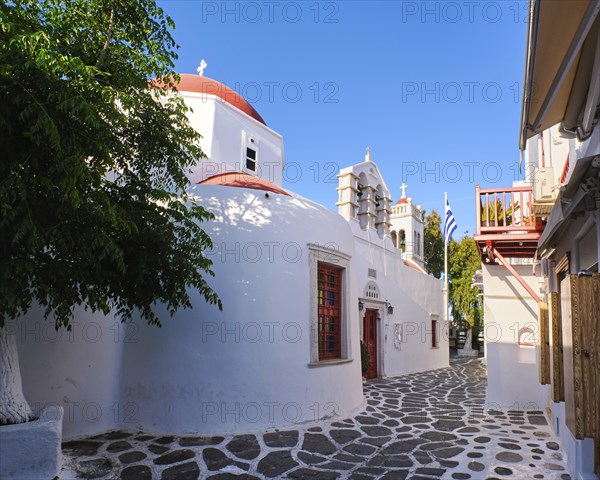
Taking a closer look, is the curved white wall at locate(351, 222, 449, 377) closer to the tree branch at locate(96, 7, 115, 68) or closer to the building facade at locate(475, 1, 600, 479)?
the building facade at locate(475, 1, 600, 479)

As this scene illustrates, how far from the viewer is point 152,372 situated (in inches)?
295

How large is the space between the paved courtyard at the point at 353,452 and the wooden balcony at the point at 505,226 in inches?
132

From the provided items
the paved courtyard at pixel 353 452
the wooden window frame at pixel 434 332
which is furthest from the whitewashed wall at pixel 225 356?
the wooden window frame at pixel 434 332

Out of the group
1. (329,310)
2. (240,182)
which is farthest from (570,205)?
(240,182)

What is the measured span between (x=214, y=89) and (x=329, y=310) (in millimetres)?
6627

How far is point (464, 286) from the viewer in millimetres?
27062

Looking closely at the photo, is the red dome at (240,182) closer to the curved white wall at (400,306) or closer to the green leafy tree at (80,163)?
the green leafy tree at (80,163)

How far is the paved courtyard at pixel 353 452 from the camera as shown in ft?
18.2

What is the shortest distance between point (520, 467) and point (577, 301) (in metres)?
2.90

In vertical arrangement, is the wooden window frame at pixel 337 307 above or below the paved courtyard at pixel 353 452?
above

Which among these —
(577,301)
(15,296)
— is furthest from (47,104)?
(577,301)

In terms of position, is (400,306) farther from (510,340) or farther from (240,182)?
(240,182)

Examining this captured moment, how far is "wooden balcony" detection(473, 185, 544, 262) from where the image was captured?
28.3ft

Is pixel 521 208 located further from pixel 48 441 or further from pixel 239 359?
pixel 48 441
